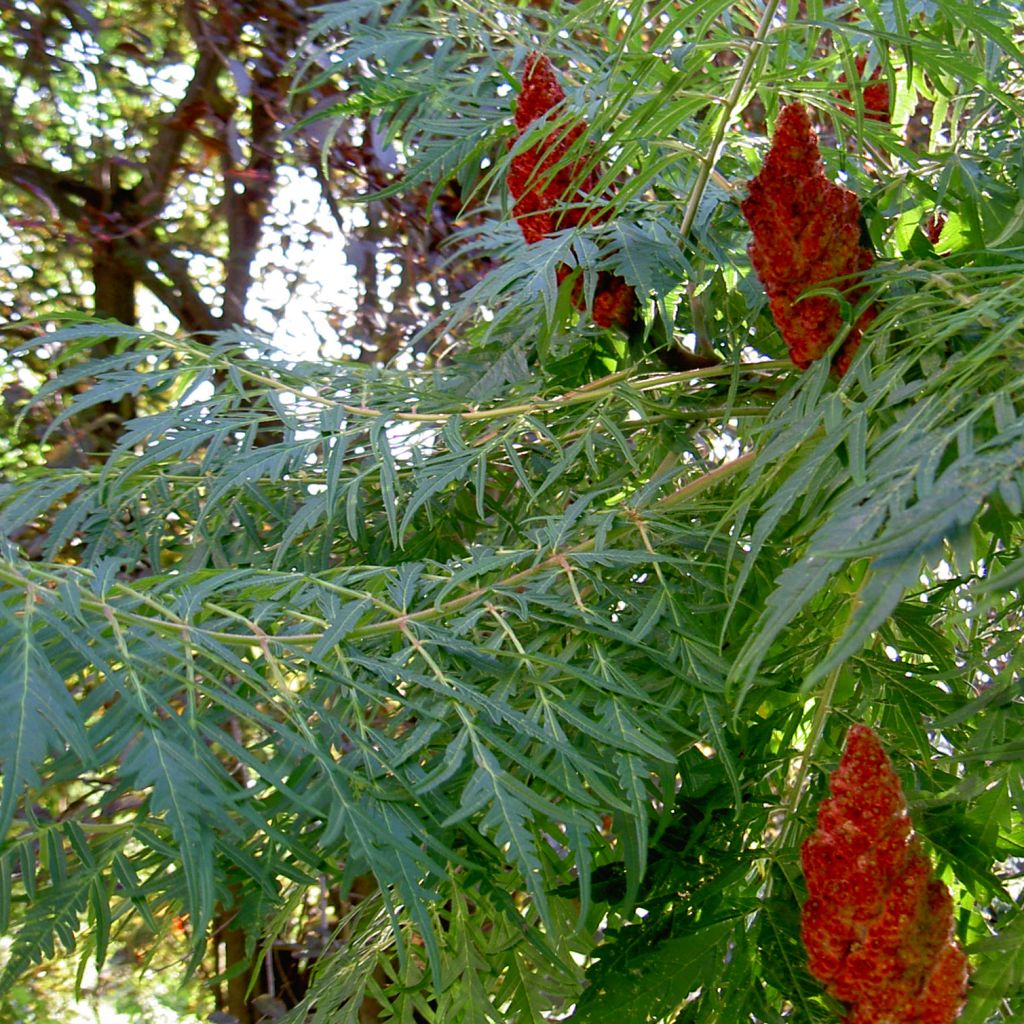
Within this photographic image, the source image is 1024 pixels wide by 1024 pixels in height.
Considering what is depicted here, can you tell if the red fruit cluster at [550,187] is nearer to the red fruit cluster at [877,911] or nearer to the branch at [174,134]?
the red fruit cluster at [877,911]

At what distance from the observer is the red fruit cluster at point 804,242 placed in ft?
2.33

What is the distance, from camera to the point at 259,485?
98 cm

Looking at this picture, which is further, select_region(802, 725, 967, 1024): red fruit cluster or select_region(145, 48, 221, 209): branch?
select_region(145, 48, 221, 209): branch

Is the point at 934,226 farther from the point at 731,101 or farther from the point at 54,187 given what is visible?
the point at 54,187

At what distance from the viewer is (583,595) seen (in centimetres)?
78

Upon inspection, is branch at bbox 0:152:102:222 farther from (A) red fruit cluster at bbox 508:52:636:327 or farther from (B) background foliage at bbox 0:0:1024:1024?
(A) red fruit cluster at bbox 508:52:636:327

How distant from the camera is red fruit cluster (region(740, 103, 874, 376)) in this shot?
0.71 meters

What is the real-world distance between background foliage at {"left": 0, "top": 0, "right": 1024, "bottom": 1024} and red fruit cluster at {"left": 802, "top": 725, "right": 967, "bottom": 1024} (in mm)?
57

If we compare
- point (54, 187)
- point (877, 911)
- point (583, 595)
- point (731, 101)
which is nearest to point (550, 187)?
point (731, 101)

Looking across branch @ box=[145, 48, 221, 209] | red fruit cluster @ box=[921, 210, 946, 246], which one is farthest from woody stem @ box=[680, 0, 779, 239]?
branch @ box=[145, 48, 221, 209]

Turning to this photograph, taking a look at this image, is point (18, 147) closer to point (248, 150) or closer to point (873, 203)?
point (248, 150)

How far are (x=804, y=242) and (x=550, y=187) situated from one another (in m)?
0.21

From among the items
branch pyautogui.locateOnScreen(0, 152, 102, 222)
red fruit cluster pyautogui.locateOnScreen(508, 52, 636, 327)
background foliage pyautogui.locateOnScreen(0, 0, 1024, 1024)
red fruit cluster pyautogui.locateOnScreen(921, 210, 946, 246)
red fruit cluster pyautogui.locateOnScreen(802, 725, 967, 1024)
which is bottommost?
red fruit cluster pyautogui.locateOnScreen(802, 725, 967, 1024)

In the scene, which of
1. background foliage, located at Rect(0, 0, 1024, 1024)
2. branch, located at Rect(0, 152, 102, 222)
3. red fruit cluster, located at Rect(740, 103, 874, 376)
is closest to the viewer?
background foliage, located at Rect(0, 0, 1024, 1024)
